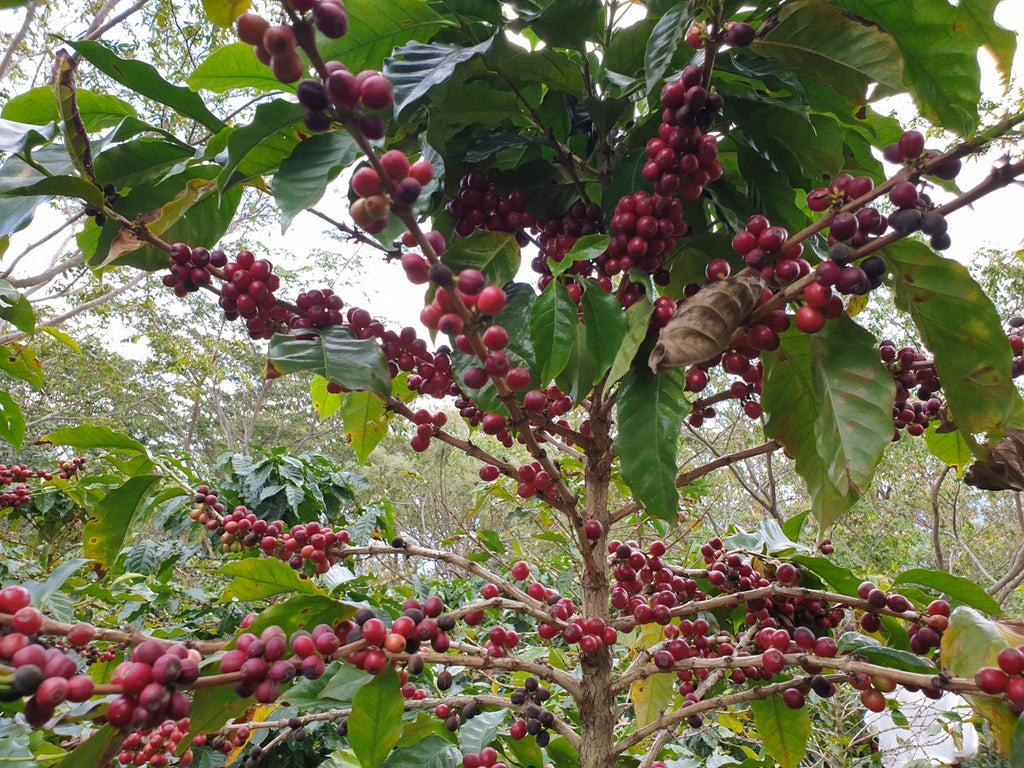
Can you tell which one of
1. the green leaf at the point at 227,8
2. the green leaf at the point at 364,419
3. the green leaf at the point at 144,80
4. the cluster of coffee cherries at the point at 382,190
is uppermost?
the green leaf at the point at 144,80

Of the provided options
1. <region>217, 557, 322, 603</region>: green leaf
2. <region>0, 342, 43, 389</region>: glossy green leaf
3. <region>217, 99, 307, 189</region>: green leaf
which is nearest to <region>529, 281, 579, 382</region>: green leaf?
<region>217, 99, 307, 189</region>: green leaf

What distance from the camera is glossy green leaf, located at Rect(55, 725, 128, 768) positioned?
579mm

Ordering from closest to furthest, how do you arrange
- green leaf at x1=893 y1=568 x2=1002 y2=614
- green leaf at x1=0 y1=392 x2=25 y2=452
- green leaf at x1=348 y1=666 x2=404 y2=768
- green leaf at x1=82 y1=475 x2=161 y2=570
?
1. green leaf at x1=348 y1=666 x2=404 y2=768
2. green leaf at x1=893 y1=568 x2=1002 y2=614
3. green leaf at x1=82 y1=475 x2=161 y2=570
4. green leaf at x1=0 y1=392 x2=25 y2=452

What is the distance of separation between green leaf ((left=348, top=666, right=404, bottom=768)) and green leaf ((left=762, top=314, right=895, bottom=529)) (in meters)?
0.61

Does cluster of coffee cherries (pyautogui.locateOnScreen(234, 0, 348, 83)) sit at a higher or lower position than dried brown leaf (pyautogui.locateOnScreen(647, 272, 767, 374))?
higher

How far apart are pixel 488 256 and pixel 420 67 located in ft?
0.81

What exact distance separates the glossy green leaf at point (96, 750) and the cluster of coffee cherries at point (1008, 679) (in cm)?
88

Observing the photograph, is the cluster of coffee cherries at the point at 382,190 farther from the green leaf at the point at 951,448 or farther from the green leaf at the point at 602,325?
the green leaf at the point at 951,448

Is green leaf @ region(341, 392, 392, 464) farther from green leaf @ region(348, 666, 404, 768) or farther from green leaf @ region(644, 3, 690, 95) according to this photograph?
green leaf @ region(644, 3, 690, 95)

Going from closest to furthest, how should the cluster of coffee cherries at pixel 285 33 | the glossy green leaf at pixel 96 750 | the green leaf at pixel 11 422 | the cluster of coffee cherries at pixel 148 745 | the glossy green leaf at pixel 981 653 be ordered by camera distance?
the cluster of coffee cherries at pixel 285 33, the glossy green leaf at pixel 96 750, the glossy green leaf at pixel 981 653, the cluster of coffee cherries at pixel 148 745, the green leaf at pixel 11 422

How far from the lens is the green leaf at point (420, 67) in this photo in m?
0.71

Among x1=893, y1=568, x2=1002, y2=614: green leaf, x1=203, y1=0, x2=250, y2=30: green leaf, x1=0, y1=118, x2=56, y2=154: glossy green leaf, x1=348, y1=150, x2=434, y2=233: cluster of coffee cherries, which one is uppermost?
x1=0, y1=118, x2=56, y2=154: glossy green leaf

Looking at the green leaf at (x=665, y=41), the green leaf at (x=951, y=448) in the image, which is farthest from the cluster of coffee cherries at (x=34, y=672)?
the green leaf at (x=951, y=448)

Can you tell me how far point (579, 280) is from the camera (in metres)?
0.85
